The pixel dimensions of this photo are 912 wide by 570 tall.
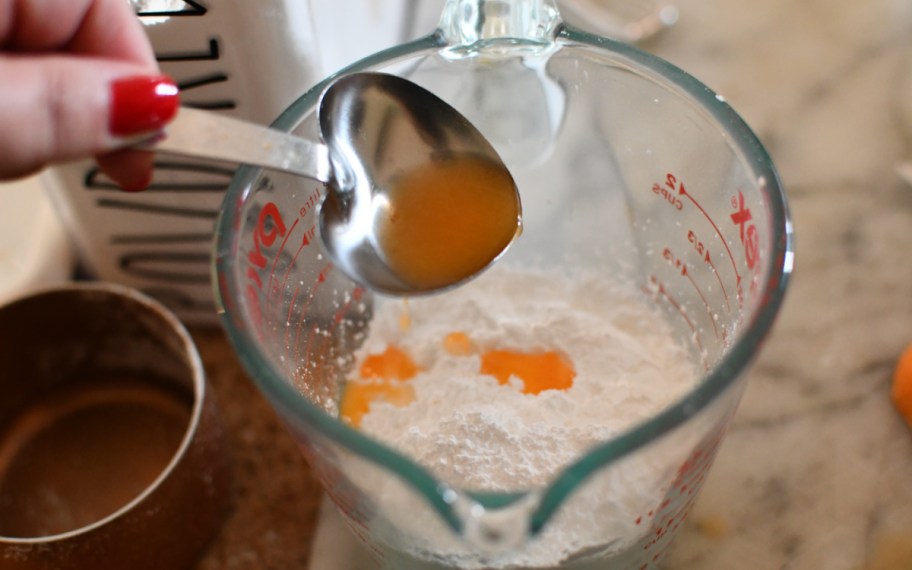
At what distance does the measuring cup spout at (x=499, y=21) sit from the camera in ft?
1.74

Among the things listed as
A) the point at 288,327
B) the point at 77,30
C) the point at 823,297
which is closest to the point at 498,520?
the point at 288,327

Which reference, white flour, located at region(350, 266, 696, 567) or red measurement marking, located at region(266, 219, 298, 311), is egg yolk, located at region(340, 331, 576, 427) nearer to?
white flour, located at region(350, 266, 696, 567)

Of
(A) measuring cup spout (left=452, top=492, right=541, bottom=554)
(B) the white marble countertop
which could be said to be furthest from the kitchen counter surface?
(A) measuring cup spout (left=452, top=492, right=541, bottom=554)

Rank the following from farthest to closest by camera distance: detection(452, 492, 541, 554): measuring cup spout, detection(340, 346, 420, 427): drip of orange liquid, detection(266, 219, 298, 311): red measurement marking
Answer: detection(340, 346, 420, 427): drip of orange liquid → detection(266, 219, 298, 311): red measurement marking → detection(452, 492, 541, 554): measuring cup spout

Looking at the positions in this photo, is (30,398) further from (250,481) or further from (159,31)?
(159,31)

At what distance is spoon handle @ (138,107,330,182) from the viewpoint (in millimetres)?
425

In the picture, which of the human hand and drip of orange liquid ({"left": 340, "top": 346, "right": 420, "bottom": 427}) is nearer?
the human hand

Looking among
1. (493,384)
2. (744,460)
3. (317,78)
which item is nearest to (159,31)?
(317,78)

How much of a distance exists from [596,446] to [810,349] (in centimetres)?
36

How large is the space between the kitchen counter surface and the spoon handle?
10.6 inches

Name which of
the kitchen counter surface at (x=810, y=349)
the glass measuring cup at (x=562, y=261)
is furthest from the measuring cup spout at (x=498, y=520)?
the kitchen counter surface at (x=810, y=349)

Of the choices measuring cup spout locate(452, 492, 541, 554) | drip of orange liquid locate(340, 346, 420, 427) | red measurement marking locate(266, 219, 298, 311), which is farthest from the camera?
drip of orange liquid locate(340, 346, 420, 427)

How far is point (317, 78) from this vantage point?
59 cm

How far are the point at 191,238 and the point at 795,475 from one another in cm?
44
